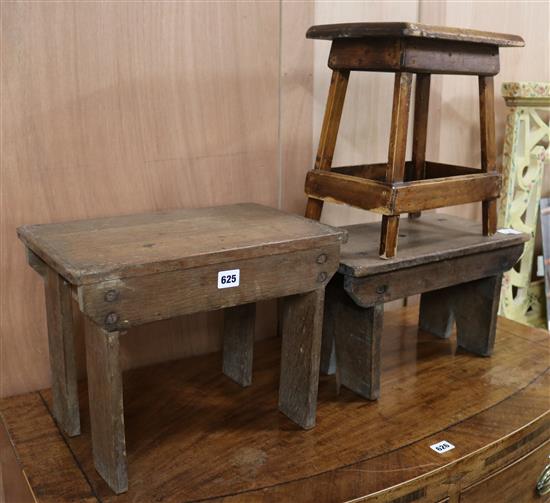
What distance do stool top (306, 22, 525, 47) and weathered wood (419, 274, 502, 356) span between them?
0.50 metres

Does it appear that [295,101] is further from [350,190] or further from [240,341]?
[240,341]

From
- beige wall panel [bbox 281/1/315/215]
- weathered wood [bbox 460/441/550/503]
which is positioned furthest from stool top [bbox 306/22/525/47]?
weathered wood [bbox 460/441/550/503]

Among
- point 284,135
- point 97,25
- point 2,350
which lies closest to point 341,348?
point 284,135

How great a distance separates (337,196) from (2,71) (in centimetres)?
66

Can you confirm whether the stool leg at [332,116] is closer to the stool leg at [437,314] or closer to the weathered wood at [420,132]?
the weathered wood at [420,132]

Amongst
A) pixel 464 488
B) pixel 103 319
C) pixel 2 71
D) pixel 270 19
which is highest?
pixel 270 19

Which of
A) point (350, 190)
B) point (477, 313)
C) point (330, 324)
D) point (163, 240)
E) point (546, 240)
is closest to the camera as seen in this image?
point (163, 240)

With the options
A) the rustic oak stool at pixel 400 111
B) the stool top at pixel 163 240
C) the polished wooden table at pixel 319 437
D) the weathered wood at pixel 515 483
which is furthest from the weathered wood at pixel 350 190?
the weathered wood at pixel 515 483

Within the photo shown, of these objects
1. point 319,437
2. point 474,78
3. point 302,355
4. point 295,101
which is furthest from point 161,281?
point 474,78

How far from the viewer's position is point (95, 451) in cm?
111

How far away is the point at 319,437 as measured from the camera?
1.24 metres

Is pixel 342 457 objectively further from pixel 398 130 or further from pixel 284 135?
pixel 284 135

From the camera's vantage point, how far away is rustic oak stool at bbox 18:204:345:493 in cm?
99

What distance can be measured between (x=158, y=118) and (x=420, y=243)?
59cm
